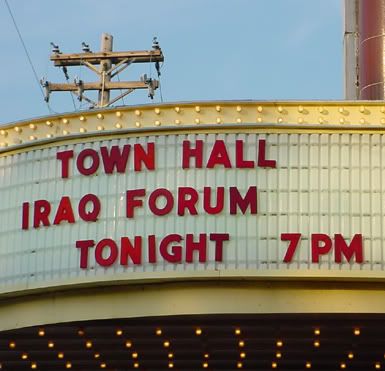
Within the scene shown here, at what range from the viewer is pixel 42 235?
30781mm

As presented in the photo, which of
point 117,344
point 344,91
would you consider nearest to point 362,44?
point 344,91

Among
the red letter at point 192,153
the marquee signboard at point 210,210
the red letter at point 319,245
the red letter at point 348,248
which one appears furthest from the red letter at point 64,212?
the red letter at point 348,248

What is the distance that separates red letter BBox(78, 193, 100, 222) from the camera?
99.6 feet

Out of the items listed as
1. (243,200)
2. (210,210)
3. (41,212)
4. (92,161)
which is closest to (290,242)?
(243,200)

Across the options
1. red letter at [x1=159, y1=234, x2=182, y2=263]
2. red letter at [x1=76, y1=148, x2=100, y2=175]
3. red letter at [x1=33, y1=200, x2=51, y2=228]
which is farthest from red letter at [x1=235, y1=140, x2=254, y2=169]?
red letter at [x1=33, y1=200, x2=51, y2=228]

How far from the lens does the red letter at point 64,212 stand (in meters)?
30.5

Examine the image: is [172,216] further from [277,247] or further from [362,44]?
[362,44]

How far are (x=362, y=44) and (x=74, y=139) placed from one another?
1054 cm

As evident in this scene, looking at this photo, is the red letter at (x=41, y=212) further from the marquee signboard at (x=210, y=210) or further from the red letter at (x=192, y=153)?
the red letter at (x=192, y=153)

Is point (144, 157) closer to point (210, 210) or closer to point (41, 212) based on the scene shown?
point (210, 210)

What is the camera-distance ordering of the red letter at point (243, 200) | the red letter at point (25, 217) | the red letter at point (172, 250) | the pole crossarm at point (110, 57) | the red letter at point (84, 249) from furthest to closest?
the pole crossarm at point (110, 57) → the red letter at point (25, 217) → the red letter at point (84, 249) → the red letter at point (243, 200) → the red letter at point (172, 250)

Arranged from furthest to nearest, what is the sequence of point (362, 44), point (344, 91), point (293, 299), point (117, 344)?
point (344, 91) → point (362, 44) → point (117, 344) → point (293, 299)

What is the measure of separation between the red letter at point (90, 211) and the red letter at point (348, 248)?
17.1ft

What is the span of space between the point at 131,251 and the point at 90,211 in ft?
4.51
